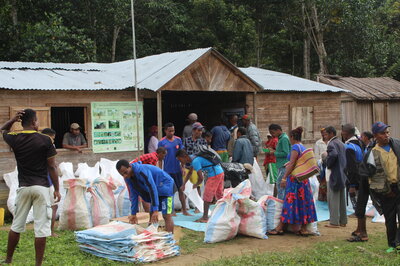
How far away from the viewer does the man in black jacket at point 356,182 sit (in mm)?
6914

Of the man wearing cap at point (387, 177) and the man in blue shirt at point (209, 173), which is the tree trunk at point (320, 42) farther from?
the man wearing cap at point (387, 177)

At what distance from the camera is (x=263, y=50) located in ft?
79.8

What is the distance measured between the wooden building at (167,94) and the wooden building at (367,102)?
2945 millimetres

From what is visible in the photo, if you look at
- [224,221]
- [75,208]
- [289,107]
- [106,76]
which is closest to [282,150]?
[224,221]

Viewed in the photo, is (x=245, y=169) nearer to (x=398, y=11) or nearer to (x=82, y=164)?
(x=82, y=164)

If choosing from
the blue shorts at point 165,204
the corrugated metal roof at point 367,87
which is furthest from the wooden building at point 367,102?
the blue shorts at point 165,204

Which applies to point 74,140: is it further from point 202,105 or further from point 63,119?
point 202,105

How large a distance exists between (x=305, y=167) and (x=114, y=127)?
16.0 feet

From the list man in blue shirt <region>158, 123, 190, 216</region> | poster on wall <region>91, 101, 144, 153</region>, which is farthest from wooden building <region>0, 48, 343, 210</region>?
A: man in blue shirt <region>158, 123, 190, 216</region>

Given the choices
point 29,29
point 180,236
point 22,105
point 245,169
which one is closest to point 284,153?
point 245,169

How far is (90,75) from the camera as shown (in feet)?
38.9

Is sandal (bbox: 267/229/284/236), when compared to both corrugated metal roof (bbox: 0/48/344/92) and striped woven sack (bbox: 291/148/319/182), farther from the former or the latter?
corrugated metal roof (bbox: 0/48/344/92)

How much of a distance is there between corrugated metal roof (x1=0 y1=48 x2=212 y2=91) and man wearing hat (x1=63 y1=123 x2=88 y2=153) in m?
0.87

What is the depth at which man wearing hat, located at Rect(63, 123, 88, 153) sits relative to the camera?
10.2 metres
